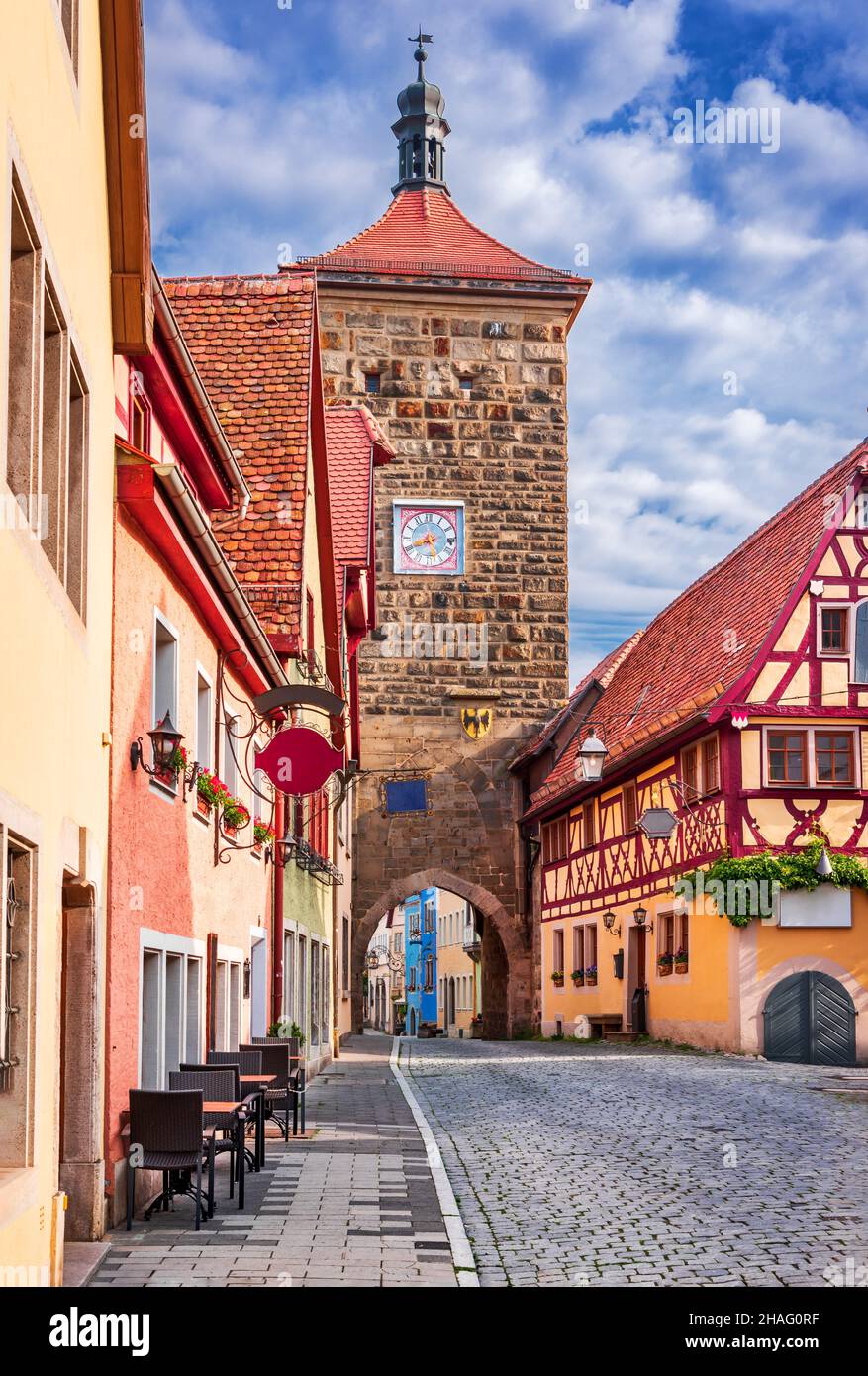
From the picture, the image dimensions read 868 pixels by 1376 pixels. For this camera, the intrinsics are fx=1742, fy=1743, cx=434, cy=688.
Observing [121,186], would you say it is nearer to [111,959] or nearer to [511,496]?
[111,959]

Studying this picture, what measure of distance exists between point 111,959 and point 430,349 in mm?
27595

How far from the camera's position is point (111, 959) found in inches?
353

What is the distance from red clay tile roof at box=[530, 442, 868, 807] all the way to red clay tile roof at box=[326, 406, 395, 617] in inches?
201

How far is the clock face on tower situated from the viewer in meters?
34.8

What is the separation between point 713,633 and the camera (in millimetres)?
27266

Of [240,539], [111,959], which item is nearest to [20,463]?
[111,959]

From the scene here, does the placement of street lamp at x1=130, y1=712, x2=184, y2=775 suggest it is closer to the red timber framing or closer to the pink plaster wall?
the pink plaster wall

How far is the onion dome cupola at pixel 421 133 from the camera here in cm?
4047

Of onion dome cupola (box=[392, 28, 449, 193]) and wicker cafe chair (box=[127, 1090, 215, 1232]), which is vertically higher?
onion dome cupola (box=[392, 28, 449, 193])

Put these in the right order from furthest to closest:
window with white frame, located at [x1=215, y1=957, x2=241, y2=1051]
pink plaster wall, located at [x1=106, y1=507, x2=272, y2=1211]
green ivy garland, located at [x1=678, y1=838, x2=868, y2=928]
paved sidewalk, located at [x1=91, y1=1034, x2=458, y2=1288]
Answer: green ivy garland, located at [x1=678, y1=838, x2=868, y2=928] → window with white frame, located at [x1=215, y1=957, x2=241, y2=1051] → pink plaster wall, located at [x1=106, y1=507, x2=272, y2=1211] → paved sidewalk, located at [x1=91, y1=1034, x2=458, y2=1288]

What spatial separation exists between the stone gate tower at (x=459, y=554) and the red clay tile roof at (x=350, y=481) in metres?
5.37

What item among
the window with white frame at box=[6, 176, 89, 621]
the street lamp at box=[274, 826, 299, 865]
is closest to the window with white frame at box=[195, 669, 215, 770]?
the street lamp at box=[274, 826, 299, 865]
